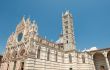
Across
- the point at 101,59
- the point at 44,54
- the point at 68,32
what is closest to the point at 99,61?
the point at 101,59

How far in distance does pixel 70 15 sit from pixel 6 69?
21.9m

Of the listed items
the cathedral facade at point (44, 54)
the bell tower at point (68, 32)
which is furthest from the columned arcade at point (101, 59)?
the bell tower at point (68, 32)

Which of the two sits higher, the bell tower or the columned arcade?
the bell tower

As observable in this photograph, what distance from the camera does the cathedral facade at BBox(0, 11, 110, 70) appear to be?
24.3 metres

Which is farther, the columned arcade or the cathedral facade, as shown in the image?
the columned arcade

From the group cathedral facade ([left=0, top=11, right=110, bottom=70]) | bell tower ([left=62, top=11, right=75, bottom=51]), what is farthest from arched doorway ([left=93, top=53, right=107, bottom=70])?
bell tower ([left=62, top=11, right=75, bottom=51])

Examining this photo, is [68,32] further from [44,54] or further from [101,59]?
[101,59]

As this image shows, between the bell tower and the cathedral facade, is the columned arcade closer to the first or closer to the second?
A: the cathedral facade

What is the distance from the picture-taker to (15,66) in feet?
85.3

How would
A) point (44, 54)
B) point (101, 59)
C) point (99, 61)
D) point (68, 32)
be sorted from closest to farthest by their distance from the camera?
point (44, 54), point (101, 59), point (99, 61), point (68, 32)

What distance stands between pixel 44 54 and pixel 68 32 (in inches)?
387

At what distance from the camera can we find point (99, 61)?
3106 centimetres

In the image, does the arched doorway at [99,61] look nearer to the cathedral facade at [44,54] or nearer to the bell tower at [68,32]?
the cathedral facade at [44,54]

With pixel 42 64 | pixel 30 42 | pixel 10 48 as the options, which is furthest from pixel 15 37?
pixel 42 64
